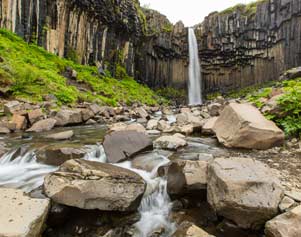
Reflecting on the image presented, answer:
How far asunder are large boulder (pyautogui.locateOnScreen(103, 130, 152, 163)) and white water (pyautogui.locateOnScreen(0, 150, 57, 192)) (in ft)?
3.59

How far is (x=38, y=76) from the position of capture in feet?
43.2

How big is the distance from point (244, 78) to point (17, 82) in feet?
102

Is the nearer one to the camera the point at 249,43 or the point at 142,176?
the point at 142,176

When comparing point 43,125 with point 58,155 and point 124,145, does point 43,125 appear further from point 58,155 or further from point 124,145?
point 124,145

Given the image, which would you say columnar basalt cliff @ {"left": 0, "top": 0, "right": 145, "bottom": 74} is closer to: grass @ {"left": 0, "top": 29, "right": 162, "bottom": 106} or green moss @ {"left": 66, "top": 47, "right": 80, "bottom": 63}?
green moss @ {"left": 66, "top": 47, "right": 80, "bottom": 63}

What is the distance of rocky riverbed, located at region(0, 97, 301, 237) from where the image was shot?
9.61 ft

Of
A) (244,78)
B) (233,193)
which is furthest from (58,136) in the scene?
(244,78)

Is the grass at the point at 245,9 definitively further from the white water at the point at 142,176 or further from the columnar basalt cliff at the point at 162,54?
the white water at the point at 142,176

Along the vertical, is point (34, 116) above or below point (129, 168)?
above

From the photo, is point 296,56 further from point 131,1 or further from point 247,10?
point 131,1

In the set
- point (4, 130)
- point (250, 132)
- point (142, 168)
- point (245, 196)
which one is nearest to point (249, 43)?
point (250, 132)

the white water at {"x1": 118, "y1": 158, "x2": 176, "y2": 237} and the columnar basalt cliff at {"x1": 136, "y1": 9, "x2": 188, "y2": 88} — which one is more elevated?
the columnar basalt cliff at {"x1": 136, "y1": 9, "x2": 188, "y2": 88}

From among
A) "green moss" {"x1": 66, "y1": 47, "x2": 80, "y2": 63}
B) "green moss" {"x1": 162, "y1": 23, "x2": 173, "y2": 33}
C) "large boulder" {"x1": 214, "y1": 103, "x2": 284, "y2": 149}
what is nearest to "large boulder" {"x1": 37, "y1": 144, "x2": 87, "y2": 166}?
"large boulder" {"x1": 214, "y1": 103, "x2": 284, "y2": 149}

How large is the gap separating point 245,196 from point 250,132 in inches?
107
